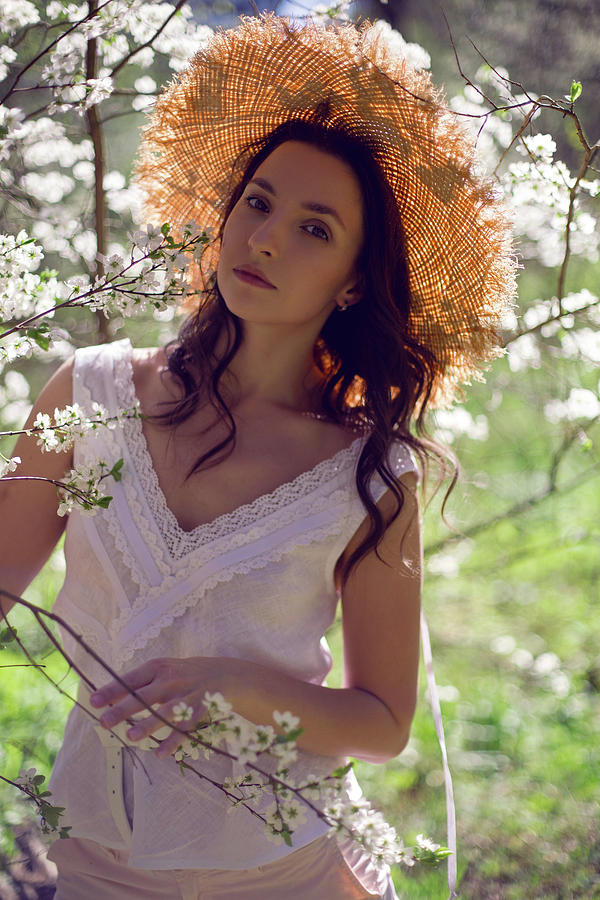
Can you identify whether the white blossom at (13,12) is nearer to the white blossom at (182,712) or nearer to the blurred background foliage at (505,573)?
the blurred background foliage at (505,573)

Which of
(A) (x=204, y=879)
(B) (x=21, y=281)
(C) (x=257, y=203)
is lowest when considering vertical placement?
(A) (x=204, y=879)

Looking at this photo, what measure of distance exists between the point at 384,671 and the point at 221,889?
0.47 m

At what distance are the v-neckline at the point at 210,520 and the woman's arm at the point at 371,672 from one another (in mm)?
131

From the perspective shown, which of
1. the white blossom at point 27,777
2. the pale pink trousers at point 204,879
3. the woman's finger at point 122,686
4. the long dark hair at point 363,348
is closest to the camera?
the white blossom at point 27,777

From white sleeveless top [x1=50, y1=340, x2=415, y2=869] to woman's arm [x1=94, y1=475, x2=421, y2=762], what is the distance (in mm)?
57

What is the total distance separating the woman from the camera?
1.48 m

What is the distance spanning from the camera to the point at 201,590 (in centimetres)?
151

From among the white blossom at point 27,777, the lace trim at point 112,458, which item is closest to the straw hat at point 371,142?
the lace trim at point 112,458

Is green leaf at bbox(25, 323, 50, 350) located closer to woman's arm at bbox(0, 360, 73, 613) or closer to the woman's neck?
woman's arm at bbox(0, 360, 73, 613)

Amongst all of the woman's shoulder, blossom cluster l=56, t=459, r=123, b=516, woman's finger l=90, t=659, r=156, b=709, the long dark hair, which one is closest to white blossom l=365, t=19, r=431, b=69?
the long dark hair

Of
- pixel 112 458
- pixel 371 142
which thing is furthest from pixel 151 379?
pixel 371 142

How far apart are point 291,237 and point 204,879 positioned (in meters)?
1.14

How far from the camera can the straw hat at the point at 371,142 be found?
5.07ft

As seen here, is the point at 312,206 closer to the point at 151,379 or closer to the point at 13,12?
the point at 151,379
